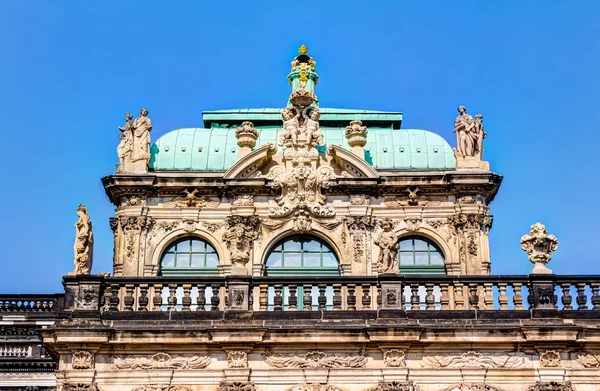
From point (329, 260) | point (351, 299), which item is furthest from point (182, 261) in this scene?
point (351, 299)

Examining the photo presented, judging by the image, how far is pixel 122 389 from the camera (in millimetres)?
25344

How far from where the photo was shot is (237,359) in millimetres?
25484

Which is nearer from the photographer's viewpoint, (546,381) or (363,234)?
(546,381)

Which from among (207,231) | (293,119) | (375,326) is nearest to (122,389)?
(375,326)

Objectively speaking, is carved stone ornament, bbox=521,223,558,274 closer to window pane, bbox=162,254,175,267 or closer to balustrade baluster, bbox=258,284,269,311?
balustrade baluster, bbox=258,284,269,311

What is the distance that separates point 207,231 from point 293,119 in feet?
12.5

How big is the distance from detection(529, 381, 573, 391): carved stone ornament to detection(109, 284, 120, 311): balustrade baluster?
359 inches

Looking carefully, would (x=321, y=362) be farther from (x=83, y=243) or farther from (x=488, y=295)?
(x=83, y=243)

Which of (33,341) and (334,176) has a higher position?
(334,176)

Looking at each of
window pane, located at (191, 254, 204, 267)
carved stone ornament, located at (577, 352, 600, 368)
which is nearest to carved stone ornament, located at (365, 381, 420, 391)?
carved stone ornament, located at (577, 352, 600, 368)

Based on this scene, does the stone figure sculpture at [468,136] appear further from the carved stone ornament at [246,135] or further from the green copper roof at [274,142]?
the carved stone ornament at [246,135]

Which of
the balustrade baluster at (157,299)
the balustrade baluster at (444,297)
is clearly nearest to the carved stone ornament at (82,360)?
the balustrade baluster at (157,299)

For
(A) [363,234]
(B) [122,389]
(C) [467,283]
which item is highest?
(A) [363,234]

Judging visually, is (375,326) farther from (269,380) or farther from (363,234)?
(363,234)
